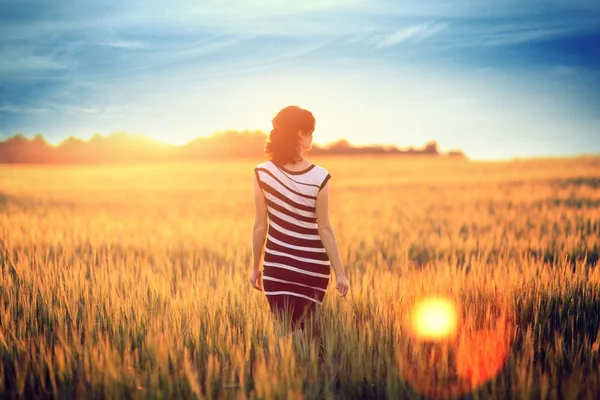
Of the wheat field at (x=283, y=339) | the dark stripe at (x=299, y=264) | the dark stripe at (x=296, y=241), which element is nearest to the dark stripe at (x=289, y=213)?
the dark stripe at (x=296, y=241)

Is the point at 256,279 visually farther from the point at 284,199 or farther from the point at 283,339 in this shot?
the point at 284,199

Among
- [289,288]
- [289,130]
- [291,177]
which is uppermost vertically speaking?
[289,130]

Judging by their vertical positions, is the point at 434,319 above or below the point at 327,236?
below

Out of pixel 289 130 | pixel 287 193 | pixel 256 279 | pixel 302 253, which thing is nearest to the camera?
pixel 289 130

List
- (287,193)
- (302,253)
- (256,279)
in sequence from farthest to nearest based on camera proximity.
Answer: (256,279)
(302,253)
(287,193)

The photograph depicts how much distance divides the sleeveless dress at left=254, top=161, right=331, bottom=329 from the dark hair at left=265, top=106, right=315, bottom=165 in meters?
0.10

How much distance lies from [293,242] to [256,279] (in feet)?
1.44

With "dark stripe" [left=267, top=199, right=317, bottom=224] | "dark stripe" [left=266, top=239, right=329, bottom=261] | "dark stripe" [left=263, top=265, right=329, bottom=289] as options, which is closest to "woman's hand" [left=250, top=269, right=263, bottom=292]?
"dark stripe" [left=263, top=265, right=329, bottom=289]

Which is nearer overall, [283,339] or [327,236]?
[283,339]

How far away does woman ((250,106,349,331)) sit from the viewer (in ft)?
9.40

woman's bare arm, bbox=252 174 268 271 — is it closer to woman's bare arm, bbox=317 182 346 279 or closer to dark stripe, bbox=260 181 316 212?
dark stripe, bbox=260 181 316 212

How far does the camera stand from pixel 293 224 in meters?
2.99

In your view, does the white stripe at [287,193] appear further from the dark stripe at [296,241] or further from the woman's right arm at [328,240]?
the dark stripe at [296,241]

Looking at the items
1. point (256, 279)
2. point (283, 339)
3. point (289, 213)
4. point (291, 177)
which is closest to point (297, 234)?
point (289, 213)
